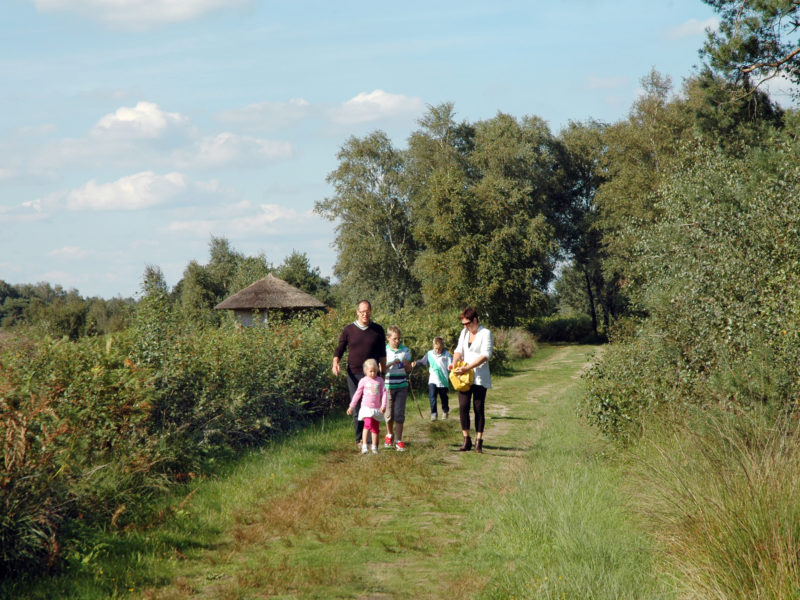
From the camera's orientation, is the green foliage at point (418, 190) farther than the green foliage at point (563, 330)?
No

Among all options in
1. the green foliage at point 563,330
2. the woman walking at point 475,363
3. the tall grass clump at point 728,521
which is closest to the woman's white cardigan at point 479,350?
the woman walking at point 475,363

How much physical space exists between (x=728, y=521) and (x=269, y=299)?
34.4 metres

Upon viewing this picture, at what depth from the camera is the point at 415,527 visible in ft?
23.5

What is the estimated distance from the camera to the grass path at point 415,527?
5.48 m

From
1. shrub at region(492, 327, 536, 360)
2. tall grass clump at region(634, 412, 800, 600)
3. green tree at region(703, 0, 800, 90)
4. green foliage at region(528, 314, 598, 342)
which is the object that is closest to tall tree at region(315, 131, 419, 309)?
green foliage at region(528, 314, 598, 342)

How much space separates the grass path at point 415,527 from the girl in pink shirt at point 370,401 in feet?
1.26

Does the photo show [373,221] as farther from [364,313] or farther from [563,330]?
[364,313]

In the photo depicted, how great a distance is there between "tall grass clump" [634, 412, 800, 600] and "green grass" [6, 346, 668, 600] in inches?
13.2

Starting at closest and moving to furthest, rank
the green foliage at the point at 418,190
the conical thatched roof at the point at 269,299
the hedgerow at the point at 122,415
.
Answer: the hedgerow at the point at 122,415 → the conical thatched roof at the point at 269,299 → the green foliage at the point at 418,190

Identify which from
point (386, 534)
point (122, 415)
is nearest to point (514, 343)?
point (122, 415)

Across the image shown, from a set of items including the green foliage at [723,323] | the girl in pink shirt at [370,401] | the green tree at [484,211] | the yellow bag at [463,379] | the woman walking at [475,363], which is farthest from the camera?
the green tree at [484,211]

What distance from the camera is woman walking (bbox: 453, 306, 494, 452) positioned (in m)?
10.5

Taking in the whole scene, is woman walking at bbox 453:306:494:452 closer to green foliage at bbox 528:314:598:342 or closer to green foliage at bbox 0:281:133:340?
green foliage at bbox 0:281:133:340

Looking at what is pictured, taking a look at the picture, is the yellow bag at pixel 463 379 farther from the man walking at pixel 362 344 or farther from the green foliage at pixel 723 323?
the green foliage at pixel 723 323
